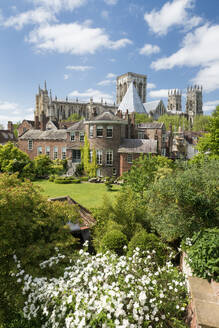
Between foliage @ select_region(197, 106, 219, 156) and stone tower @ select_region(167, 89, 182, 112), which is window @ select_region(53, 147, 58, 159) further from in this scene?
stone tower @ select_region(167, 89, 182, 112)

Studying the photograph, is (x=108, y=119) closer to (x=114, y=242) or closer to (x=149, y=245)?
(x=114, y=242)

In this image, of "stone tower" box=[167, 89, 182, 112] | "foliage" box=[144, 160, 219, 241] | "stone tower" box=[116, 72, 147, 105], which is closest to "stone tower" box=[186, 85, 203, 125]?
"stone tower" box=[167, 89, 182, 112]

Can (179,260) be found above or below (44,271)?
below

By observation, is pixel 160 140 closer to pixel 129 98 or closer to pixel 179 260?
pixel 179 260

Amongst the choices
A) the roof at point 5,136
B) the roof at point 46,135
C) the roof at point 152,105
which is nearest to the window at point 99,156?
the roof at point 46,135

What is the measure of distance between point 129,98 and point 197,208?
67.9 m

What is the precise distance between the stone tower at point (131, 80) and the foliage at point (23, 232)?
11749 cm

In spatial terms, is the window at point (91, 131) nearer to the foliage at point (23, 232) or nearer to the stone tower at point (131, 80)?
the foliage at point (23, 232)

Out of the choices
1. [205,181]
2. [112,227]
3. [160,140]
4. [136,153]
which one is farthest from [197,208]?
[160,140]

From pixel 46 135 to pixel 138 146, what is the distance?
794 inches

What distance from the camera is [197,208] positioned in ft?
28.2

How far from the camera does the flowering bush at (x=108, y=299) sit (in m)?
4.60

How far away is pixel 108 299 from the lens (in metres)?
4.62

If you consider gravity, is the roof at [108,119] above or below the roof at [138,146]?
above
